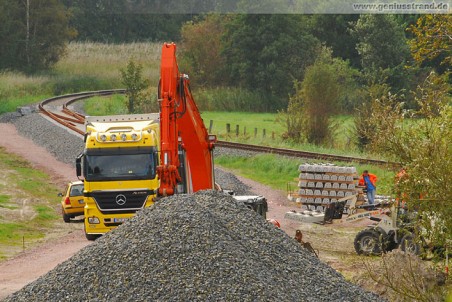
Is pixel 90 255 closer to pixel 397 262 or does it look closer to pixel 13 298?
pixel 13 298

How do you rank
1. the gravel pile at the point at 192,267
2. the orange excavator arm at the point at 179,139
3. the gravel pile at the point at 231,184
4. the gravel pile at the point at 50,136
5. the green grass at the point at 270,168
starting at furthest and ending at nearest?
1. the gravel pile at the point at 50,136
2. the green grass at the point at 270,168
3. the gravel pile at the point at 231,184
4. the orange excavator arm at the point at 179,139
5. the gravel pile at the point at 192,267

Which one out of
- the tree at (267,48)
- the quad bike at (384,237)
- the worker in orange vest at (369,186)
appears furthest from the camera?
the tree at (267,48)

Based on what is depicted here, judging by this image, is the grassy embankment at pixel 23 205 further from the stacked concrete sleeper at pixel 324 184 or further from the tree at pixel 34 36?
the tree at pixel 34 36

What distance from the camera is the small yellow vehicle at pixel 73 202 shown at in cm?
3133

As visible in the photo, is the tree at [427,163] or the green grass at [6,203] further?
the green grass at [6,203]

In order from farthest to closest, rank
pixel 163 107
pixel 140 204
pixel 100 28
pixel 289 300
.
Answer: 1. pixel 100 28
2. pixel 140 204
3. pixel 163 107
4. pixel 289 300

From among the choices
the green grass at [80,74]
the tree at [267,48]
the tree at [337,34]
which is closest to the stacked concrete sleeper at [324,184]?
the green grass at [80,74]

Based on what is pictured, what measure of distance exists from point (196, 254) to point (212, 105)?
61664mm

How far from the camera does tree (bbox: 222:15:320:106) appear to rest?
82625 millimetres

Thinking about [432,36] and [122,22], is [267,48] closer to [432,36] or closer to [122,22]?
[122,22]

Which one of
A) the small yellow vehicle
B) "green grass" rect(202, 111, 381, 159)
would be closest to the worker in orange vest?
"green grass" rect(202, 111, 381, 159)

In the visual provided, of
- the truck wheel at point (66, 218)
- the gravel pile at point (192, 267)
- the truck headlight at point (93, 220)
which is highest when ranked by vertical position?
the gravel pile at point (192, 267)

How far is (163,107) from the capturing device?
23.3 m

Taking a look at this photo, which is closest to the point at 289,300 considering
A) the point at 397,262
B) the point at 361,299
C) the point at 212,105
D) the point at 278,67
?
the point at 361,299
